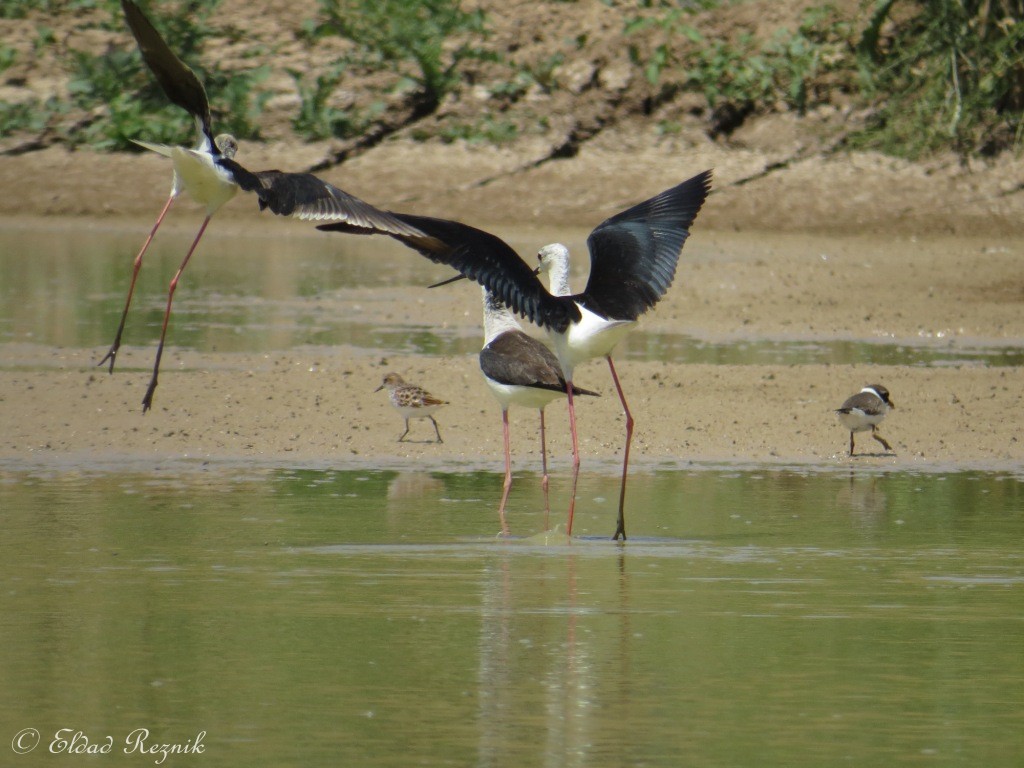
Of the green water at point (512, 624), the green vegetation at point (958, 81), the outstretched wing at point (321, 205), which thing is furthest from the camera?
the green vegetation at point (958, 81)

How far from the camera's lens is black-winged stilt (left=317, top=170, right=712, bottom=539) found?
7.75 metres

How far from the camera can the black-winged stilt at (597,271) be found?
775 cm

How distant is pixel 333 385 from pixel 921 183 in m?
10.2

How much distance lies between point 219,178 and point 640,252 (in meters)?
1.90

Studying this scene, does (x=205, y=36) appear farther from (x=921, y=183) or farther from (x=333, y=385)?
(x=333, y=385)

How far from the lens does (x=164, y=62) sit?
8281 mm

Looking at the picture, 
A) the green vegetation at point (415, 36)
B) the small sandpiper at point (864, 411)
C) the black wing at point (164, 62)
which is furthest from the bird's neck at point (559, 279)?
the green vegetation at point (415, 36)

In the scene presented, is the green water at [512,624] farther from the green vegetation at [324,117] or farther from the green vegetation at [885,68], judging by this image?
the green vegetation at [324,117]

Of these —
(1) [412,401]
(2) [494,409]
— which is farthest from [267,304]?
(1) [412,401]

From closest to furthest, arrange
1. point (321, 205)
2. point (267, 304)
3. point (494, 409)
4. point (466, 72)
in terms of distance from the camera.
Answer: point (321, 205) < point (494, 409) < point (267, 304) < point (466, 72)

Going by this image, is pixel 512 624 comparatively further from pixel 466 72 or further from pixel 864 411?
pixel 466 72

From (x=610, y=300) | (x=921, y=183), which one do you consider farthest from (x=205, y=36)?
(x=610, y=300)

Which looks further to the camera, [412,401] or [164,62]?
[412,401]

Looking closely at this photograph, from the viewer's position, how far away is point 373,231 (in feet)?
24.2
